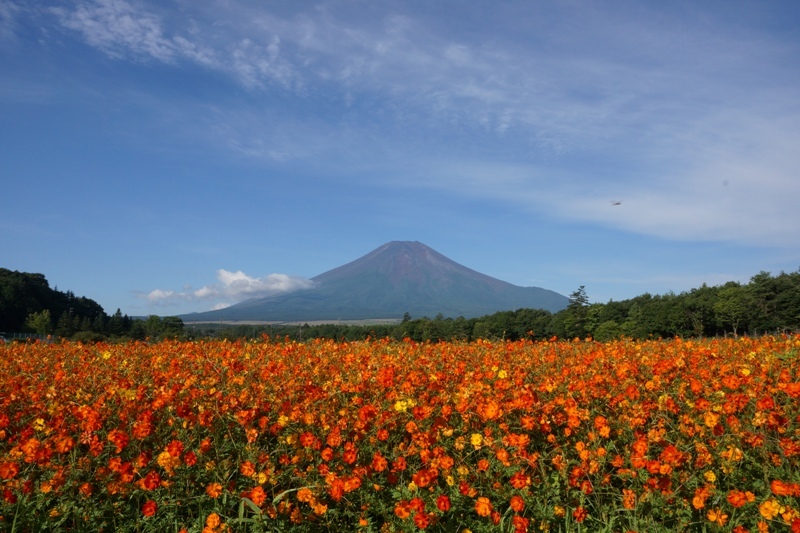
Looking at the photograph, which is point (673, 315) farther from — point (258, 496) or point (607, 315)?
point (258, 496)

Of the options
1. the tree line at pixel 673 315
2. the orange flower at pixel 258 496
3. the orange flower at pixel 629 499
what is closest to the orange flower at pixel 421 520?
the orange flower at pixel 258 496

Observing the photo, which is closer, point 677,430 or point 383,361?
point 677,430

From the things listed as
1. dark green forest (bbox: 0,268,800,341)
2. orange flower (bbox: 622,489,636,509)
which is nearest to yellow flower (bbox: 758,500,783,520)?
orange flower (bbox: 622,489,636,509)

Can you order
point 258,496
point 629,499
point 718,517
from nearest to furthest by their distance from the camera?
point 258,496 < point 718,517 < point 629,499

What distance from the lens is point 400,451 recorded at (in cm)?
457

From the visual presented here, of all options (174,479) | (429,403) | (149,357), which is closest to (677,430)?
(429,403)

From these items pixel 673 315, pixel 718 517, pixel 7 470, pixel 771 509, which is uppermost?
pixel 673 315

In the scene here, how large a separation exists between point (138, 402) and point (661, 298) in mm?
63781

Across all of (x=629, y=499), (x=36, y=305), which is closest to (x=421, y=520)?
(x=629, y=499)

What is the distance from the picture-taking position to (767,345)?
8.37 meters

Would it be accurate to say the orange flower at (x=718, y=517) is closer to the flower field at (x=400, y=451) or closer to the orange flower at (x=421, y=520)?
the flower field at (x=400, y=451)

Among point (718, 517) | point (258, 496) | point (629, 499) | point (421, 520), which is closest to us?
point (421, 520)

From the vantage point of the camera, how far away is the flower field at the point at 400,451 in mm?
3578

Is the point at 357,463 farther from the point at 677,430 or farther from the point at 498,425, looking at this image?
the point at 677,430
